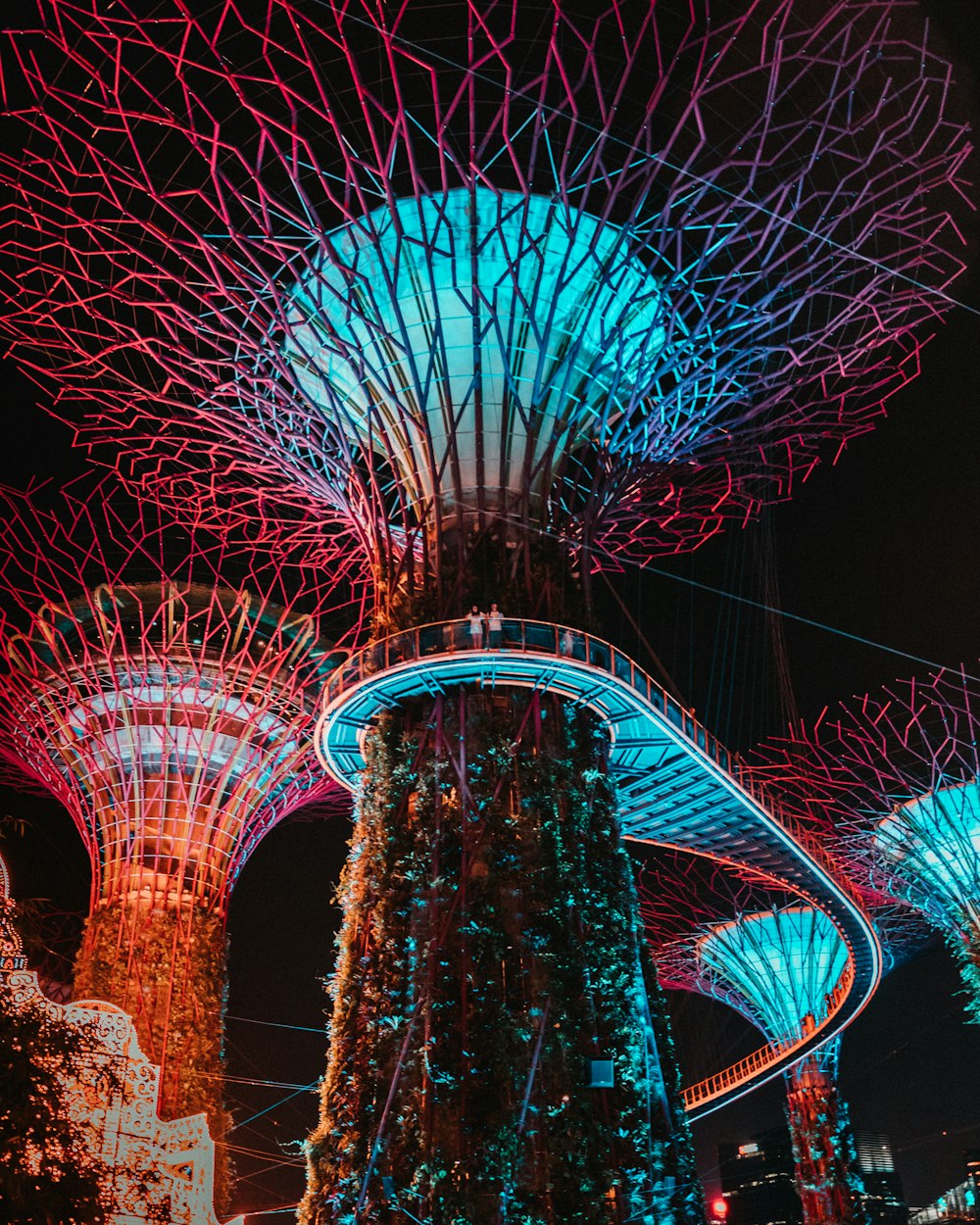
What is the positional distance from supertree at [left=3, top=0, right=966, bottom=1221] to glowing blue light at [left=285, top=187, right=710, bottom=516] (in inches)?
3.7

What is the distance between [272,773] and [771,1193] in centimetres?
11486

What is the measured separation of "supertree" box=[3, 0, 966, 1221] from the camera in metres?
19.8

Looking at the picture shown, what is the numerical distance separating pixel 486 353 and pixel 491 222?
2733 millimetres

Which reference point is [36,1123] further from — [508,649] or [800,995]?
[800,995]

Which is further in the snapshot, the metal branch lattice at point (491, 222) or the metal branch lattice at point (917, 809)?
the metal branch lattice at point (917, 809)

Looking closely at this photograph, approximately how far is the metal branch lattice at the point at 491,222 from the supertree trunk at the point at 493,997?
15.3ft

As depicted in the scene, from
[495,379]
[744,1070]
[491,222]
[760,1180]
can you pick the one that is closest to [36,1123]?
[495,379]

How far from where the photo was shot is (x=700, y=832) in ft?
102

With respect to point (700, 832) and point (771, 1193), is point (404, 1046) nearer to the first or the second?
point (700, 832)

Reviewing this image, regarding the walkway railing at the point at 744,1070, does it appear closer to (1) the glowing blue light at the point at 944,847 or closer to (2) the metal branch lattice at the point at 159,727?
(1) the glowing blue light at the point at 944,847

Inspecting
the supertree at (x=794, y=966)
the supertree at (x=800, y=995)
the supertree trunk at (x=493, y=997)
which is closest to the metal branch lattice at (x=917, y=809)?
the supertree at (x=794, y=966)

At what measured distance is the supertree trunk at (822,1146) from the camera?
42750 millimetres

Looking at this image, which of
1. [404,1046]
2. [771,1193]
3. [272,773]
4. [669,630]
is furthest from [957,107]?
[771,1193]

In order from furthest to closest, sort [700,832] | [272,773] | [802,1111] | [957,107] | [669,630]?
[669,630] < [802,1111] < [272,773] < [700,832] < [957,107]
